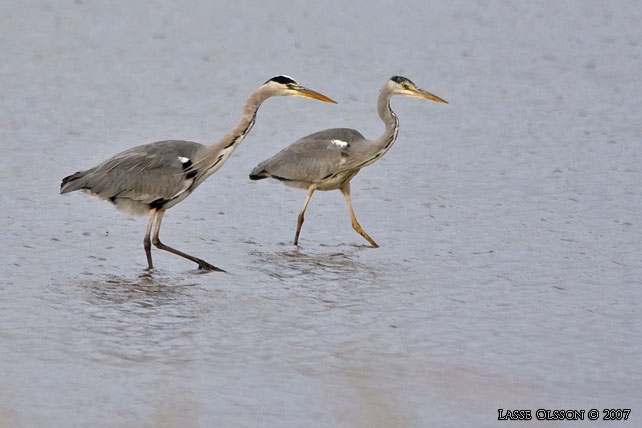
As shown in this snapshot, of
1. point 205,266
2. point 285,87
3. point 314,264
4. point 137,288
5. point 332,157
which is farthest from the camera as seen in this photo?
point 332,157

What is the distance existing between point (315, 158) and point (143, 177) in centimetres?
200

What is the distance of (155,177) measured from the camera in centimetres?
1027

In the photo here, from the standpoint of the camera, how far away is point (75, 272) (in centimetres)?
995

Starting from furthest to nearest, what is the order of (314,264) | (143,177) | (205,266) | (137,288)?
(314,264)
(143,177)
(205,266)
(137,288)

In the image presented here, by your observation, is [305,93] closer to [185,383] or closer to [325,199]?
[325,199]

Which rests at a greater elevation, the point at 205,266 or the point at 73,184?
the point at 73,184

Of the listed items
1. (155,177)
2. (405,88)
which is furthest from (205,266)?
(405,88)

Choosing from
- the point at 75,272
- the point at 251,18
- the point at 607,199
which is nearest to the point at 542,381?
the point at 75,272

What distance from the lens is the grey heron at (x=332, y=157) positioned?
11609 mm

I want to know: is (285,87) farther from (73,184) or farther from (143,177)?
(73,184)

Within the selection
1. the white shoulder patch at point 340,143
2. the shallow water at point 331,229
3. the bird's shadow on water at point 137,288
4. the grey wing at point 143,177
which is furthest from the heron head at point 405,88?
the bird's shadow on water at point 137,288

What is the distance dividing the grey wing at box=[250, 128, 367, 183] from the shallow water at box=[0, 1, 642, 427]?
51 cm

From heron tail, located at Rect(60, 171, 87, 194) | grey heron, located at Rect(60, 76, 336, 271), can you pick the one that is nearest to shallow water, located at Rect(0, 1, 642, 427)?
grey heron, located at Rect(60, 76, 336, 271)

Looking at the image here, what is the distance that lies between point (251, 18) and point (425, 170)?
7.66 m
